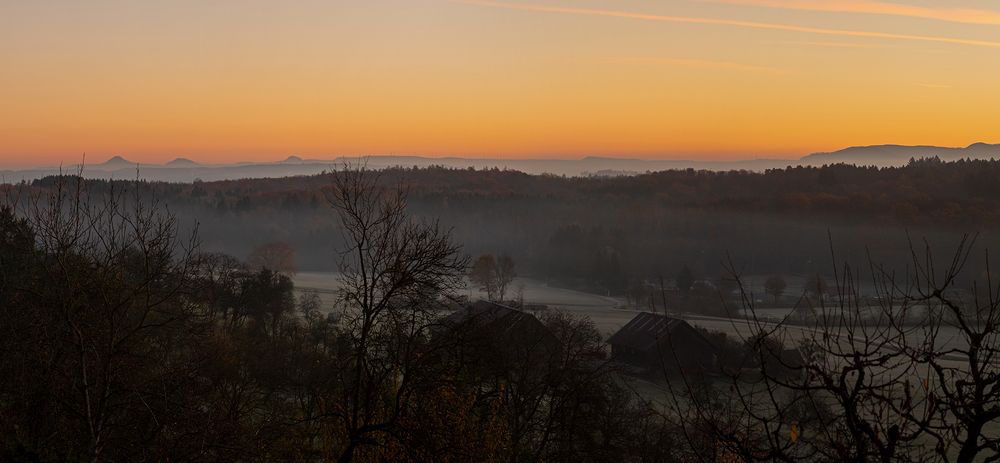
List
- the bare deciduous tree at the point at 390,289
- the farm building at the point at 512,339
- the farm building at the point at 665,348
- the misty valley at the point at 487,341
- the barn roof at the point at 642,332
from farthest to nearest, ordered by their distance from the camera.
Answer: the barn roof at the point at 642,332 < the farm building at the point at 665,348 < the farm building at the point at 512,339 < the bare deciduous tree at the point at 390,289 < the misty valley at the point at 487,341

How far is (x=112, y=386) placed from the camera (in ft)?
34.6

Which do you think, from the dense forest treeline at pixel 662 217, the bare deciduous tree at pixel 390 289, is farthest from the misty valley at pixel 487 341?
the dense forest treeline at pixel 662 217

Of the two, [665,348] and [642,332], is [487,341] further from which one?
[642,332]

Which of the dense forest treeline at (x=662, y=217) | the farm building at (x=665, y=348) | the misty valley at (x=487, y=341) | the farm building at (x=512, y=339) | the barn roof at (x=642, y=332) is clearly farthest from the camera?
the dense forest treeline at (x=662, y=217)

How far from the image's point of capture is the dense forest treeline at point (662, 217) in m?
78.1

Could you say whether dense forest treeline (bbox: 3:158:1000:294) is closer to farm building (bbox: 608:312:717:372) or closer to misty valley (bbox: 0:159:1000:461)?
misty valley (bbox: 0:159:1000:461)

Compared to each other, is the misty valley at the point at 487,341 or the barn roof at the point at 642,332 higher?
the misty valley at the point at 487,341

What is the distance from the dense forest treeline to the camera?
78.1 m

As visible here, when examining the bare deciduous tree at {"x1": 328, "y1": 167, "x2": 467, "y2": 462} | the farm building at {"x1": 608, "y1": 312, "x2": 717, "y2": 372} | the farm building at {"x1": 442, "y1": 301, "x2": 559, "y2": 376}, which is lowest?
the farm building at {"x1": 608, "y1": 312, "x2": 717, "y2": 372}

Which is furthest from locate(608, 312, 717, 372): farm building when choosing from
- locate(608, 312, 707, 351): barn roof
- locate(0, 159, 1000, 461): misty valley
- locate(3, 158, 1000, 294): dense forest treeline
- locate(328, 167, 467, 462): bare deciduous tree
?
locate(3, 158, 1000, 294): dense forest treeline

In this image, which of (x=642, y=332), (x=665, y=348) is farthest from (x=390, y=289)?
(x=642, y=332)

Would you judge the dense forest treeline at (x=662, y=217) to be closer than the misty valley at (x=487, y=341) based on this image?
No

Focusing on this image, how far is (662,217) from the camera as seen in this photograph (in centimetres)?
10769

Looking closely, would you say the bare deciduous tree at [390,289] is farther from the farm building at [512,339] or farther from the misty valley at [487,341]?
the farm building at [512,339]
